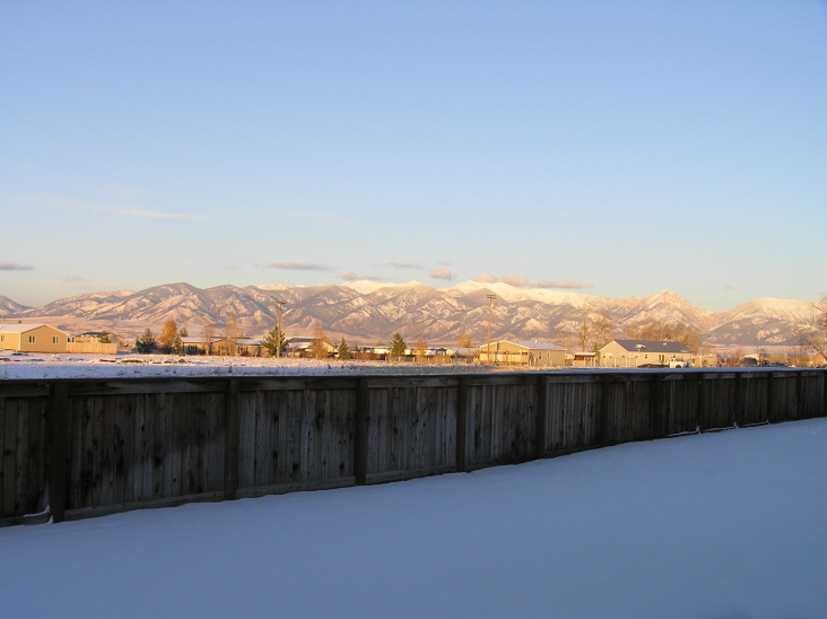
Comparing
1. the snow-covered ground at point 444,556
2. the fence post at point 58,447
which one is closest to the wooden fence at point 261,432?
the fence post at point 58,447

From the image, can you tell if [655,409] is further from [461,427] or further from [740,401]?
[461,427]

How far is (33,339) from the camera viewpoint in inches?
4646

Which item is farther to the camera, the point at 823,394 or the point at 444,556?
the point at 823,394

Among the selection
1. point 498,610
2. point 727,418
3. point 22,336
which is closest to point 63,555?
point 498,610

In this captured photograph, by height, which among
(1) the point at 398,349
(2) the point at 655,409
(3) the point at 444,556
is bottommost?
(1) the point at 398,349

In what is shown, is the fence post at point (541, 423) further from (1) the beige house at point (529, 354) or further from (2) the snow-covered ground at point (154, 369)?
(1) the beige house at point (529, 354)

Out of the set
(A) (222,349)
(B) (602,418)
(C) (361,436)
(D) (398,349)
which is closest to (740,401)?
(B) (602,418)

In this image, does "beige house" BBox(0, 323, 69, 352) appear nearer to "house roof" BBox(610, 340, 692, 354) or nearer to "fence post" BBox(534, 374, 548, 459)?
"house roof" BBox(610, 340, 692, 354)

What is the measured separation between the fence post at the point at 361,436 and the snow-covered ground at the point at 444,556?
0.27 m

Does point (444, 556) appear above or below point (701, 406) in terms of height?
below

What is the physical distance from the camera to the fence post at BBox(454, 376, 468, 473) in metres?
10.6

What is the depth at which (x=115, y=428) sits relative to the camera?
7.49m

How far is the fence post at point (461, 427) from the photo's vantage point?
416 inches

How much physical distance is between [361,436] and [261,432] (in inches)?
54.5
